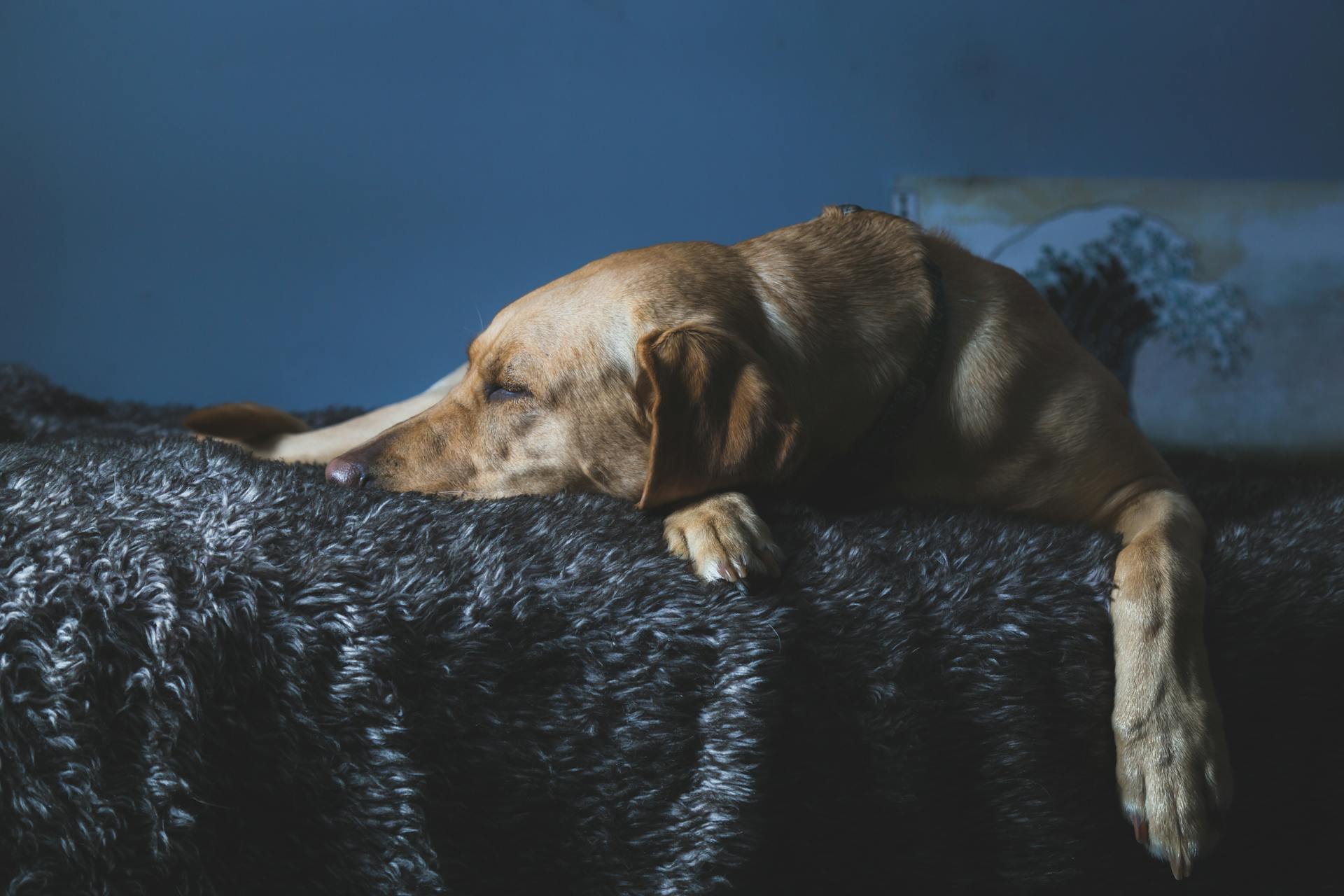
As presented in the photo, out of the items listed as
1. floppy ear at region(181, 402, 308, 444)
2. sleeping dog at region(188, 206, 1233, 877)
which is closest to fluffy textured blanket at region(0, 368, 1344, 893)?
sleeping dog at region(188, 206, 1233, 877)

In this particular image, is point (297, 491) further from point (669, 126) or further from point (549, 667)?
point (669, 126)

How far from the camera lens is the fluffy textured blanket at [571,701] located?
0.88 m

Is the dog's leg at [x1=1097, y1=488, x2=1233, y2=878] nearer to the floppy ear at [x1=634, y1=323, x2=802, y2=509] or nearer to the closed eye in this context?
the floppy ear at [x1=634, y1=323, x2=802, y2=509]

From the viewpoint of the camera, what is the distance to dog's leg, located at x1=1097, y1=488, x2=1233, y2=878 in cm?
103

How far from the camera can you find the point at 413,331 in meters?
3.43

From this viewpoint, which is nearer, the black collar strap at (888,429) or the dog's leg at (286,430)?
the black collar strap at (888,429)

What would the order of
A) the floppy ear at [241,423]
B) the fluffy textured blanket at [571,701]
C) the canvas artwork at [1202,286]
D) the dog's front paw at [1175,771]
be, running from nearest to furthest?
the fluffy textured blanket at [571,701] → the dog's front paw at [1175,771] → the floppy ear at [241,423] → the canvas artwork at [1202,286]

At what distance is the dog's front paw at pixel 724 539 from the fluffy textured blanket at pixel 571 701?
3 centimetres

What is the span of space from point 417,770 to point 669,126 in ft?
9.14

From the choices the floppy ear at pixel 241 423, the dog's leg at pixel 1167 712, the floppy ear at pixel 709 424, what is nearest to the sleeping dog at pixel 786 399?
the floppy ear at pixel 709 424

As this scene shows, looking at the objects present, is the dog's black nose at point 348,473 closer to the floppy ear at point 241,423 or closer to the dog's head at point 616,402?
the dog's head at point 616,402

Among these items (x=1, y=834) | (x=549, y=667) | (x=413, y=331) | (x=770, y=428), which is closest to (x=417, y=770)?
(x=549, y=667)

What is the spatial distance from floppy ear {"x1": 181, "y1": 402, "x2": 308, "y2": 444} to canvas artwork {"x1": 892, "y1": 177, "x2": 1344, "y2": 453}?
7.71 ft

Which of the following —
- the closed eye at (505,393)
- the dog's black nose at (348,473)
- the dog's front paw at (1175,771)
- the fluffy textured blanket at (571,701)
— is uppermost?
the closed eye at (505,393)
